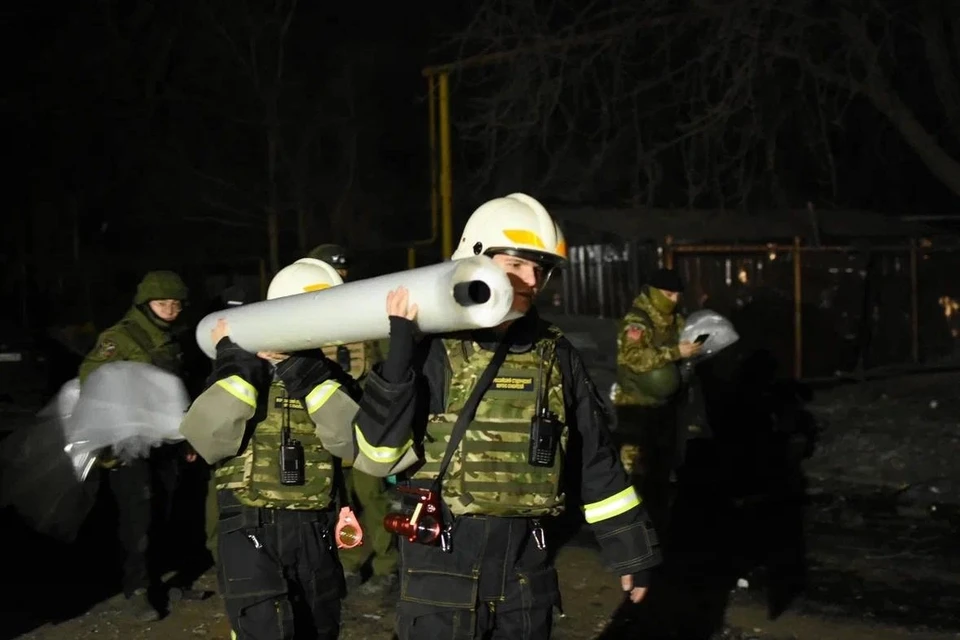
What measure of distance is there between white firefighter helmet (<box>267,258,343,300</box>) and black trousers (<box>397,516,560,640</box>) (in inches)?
45.3

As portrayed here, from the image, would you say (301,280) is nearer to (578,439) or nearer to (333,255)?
(578,439)

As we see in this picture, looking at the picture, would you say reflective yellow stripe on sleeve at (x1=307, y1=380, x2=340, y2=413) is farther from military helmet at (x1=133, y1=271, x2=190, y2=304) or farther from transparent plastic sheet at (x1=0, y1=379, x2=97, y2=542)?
military helmet at (x1=133, y1=271, x2=190, y2=304)

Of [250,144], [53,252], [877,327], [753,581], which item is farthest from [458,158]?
[753,581]

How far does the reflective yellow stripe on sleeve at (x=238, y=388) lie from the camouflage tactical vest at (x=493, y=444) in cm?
82

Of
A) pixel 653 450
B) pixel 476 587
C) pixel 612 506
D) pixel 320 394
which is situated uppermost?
pixel 320 394

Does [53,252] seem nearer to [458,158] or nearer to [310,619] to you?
[458,158]

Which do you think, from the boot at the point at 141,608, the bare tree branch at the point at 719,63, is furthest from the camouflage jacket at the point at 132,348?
the bare tree branch at the point at 719,63

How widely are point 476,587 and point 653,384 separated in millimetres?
3609

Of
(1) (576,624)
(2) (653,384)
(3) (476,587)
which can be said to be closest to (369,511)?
(1) (576,624)

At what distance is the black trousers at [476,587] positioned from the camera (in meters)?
3.22

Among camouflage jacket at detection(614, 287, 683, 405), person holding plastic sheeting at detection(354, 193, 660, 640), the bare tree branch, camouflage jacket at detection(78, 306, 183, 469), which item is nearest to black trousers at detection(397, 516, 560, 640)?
person holding plastic sheeting at detection(354, 193, 660, 640)

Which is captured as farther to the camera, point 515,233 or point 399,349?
point 515,233

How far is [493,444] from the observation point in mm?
3270

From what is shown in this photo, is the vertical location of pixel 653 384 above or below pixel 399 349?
below
